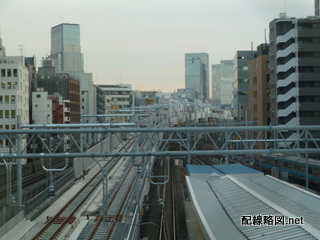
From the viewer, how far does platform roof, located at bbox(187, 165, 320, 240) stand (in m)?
9.14

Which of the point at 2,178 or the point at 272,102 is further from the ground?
the point at 272,102

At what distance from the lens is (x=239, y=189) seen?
1519 cm

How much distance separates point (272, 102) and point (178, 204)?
18169 mm

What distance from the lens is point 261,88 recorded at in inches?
1617

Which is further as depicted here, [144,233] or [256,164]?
[256,164]

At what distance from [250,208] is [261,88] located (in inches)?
1207

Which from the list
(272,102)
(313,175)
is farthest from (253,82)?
(313,175)

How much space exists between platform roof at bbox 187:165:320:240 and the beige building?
2281cm

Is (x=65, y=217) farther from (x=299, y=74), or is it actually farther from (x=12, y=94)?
(x=299, y=74)

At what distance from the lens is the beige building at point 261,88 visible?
40562mm

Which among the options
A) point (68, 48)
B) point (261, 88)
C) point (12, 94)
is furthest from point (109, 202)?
point (68, 48)

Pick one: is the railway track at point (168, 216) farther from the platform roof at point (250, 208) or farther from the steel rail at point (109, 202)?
the steel rail at point (109, 202)

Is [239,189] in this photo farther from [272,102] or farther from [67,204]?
[272,102]

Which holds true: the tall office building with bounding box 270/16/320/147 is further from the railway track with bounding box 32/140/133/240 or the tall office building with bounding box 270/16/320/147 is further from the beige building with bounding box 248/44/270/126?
the railway track with bounding box 32/140/133/240
